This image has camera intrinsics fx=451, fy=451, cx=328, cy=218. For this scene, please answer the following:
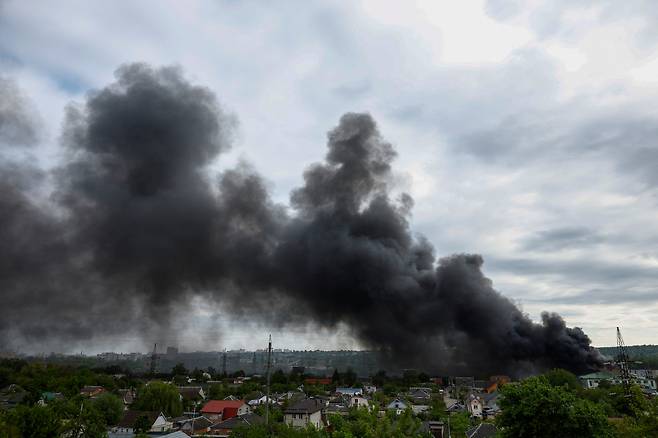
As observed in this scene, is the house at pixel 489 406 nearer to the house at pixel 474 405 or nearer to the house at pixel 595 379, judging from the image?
the house at pixel 474 405

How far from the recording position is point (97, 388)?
64688 mm

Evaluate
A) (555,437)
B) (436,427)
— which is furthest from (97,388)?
(555,437)

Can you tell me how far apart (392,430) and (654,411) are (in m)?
9.72

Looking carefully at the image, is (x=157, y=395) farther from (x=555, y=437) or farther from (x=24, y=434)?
(x=555, y=437)

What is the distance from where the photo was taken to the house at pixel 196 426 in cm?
3835

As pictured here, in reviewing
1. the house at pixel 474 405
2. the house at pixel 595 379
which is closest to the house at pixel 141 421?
the house at pixel 474 405

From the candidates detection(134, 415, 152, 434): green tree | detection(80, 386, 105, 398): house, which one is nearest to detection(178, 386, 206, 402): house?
detection(80, 386, 105, 398): house

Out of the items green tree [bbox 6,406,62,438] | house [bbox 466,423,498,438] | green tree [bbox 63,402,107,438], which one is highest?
green tree [bbox 6,406,62,438]

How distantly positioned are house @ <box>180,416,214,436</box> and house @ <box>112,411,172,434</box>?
5.80 ft

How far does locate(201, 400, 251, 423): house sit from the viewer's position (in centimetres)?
4741

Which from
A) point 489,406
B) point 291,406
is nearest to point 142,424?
point 291,406

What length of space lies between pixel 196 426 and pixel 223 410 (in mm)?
9119

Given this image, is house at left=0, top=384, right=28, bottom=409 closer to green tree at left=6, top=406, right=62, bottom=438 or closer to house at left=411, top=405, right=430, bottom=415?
green tree at left=6, top=406, right=62, bottom=438

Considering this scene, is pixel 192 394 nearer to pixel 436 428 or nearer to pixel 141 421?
pixel 141 421
